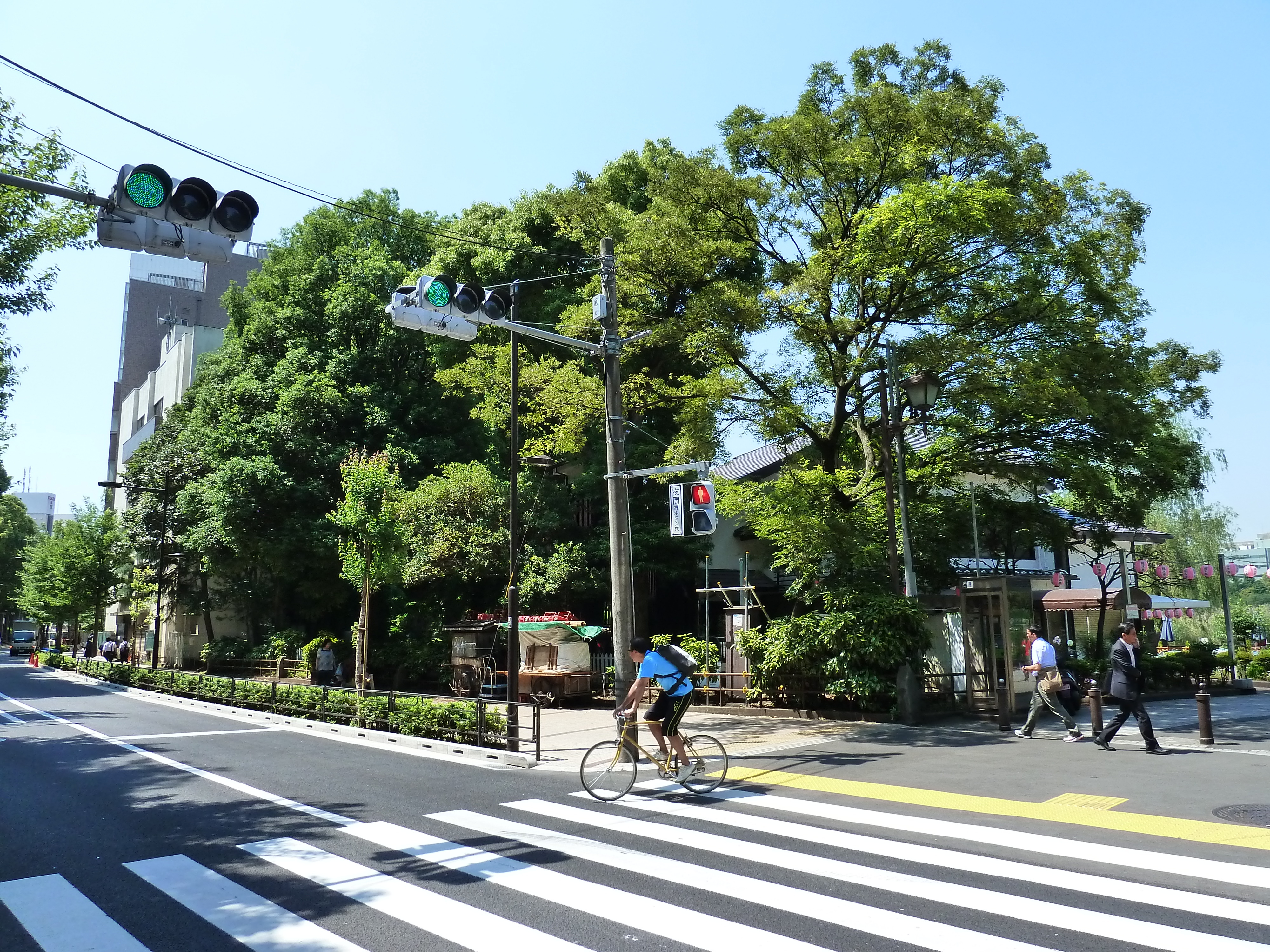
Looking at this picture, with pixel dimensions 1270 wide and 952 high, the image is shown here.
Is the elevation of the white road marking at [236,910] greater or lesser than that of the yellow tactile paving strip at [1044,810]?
greater

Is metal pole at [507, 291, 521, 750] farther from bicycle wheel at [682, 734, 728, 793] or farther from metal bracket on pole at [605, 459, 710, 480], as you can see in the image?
bicycle wheel at [682, 734, 728, 793]

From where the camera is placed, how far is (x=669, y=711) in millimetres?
9914

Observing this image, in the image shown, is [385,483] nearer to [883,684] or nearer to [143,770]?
[143,770]

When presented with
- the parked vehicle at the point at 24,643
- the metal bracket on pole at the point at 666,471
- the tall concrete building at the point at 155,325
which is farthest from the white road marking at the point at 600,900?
the parked vehicle at the point at 24,643

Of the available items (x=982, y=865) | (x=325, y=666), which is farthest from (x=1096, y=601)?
(x=325, y=666)

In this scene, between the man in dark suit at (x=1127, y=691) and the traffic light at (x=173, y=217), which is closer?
the traffic light at (x=173, y=217)

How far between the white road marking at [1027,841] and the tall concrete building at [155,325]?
2151 inches

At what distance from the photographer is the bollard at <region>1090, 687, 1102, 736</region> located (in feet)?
43.7

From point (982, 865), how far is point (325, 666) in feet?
66.9

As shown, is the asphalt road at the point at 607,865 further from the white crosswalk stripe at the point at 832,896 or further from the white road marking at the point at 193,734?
the white road marking at the point at 193,734

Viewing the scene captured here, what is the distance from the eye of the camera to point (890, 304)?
17.4 m

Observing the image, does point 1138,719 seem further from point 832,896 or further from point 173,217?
point 173,217

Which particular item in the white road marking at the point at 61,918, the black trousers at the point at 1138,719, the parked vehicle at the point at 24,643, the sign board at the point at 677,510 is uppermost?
the sign board at the point at 677,510

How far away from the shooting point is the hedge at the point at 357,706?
14.3 metres
